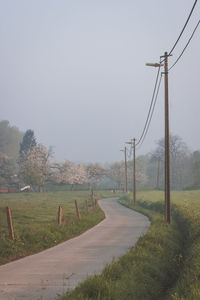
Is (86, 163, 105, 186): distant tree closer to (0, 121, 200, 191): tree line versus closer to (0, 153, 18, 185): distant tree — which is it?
(0, 121, 200, 191): tree line

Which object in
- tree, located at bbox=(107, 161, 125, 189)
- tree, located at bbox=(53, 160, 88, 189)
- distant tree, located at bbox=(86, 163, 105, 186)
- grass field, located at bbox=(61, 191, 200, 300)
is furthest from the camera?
tree, located at bbox=(107, 161, 125, 189)

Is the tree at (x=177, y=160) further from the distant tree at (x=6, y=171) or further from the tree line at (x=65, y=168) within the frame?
the distant tree at (x=6, y=171)

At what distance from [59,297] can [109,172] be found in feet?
401

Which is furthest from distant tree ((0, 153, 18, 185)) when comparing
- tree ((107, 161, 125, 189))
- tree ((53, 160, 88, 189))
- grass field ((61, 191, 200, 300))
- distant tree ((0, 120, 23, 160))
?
grass field ((61, 191, 200, 300))

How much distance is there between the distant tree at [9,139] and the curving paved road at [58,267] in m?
141

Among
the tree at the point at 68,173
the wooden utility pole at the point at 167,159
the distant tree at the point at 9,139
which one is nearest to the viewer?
the wooden utility pole at the point at 167,159

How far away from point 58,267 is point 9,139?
155 m

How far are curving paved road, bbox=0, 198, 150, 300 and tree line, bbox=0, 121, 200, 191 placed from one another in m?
72.5

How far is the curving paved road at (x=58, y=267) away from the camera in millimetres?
8133

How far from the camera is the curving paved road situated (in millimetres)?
8133

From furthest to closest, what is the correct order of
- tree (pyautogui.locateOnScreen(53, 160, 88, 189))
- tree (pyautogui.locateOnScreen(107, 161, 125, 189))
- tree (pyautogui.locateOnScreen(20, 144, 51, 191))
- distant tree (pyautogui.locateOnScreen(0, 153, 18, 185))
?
tree (pyautogui.locateOnScreen(107, 161, 125, 189)), tree (pyautogui.locateOnScreen(53, 160, 88, 189)), distant tree (pyautogui.locateOnScreen(0, 153, 18, 185)), tree (pyautogui.locateOnScreen(20, 144, 51, 191))

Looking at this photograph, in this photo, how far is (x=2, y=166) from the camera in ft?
303

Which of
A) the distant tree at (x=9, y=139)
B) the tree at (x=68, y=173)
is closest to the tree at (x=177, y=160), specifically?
the tree at (x=68, y=173)

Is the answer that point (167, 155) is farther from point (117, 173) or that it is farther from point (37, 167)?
point (117, 173)
